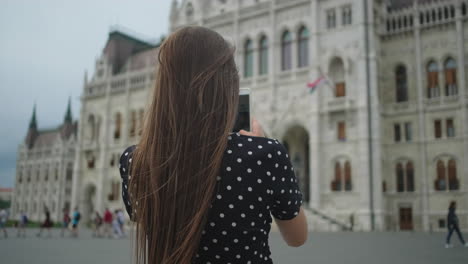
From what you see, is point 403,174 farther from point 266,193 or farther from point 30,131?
point 30,131

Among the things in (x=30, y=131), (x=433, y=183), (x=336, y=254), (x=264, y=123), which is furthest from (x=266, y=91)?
(x=30, y=131)

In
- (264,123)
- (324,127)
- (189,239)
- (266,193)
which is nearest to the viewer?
(189,239)

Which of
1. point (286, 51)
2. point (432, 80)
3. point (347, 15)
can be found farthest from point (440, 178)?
point (286, 51)

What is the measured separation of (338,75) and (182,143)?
3249 cm

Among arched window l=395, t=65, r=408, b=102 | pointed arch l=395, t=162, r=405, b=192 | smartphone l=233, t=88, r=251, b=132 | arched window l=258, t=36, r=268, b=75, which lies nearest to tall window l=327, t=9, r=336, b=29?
arched window l=258, t=36, r=268, b=75

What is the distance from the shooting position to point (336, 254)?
11.8 m

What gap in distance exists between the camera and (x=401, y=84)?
32500 mm

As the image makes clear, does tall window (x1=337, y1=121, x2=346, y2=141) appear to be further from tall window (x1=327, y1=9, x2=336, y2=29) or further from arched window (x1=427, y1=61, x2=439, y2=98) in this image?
tall window (x1=327, y1=9, x2=336, y2=29)

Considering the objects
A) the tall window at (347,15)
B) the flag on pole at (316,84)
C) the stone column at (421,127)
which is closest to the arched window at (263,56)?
the flag on pole at (316,84)

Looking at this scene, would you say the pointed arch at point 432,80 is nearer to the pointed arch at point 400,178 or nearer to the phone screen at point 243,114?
the pointed arch at point 400,178

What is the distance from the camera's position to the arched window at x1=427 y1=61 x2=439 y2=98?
101 feet

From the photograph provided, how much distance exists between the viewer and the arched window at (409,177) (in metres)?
30.3

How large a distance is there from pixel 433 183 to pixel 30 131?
68353mm

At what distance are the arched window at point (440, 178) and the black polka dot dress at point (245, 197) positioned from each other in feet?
98.2
